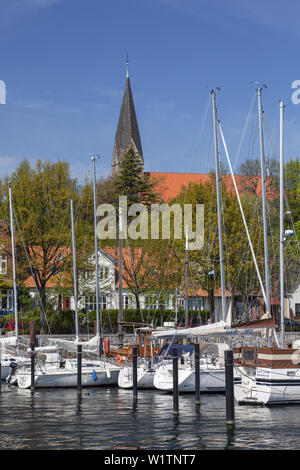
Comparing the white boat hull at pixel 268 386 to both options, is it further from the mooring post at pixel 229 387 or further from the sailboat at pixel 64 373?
the sailboat at pixel 64 373

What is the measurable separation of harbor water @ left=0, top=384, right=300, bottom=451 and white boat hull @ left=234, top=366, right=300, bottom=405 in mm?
495

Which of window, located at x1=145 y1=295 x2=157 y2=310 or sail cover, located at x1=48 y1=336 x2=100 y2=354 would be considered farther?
window, located at x1=145 y1=295 x2=157 y2=310

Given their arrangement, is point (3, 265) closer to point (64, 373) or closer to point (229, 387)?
point (64, 373)

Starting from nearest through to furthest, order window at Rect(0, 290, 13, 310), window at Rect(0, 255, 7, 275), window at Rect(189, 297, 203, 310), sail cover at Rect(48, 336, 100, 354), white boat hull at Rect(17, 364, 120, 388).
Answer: white boat hull at Rect(17, 364, 120, 388), sail cover at Rect(48, 336, 100, 354), window at Rect(0, 255, 7, 275), window at Rect(0, 290, 13, 310), window at Rect(189, 297, 203, 310)

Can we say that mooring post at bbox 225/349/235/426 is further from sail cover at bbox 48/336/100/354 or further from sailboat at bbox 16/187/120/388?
sail cover at bbox 48/336/100/354

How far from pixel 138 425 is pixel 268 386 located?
6.15 meters

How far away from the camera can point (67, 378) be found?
36188mm

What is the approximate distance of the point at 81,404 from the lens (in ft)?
97.1

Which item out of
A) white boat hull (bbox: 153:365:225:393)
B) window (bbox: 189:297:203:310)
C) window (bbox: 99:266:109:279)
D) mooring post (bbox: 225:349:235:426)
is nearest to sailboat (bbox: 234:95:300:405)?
A: white boat hull (bbox: 153:365:225:393)

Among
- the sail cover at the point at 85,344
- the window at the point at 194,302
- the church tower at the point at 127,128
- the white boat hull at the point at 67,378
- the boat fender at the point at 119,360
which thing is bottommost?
the white boat hull at the point at 67,378

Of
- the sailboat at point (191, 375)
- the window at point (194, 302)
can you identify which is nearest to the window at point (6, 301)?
the window at point (194, 302)

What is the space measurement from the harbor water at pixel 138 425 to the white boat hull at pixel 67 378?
3505 mm

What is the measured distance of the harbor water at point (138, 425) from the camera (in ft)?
64.9

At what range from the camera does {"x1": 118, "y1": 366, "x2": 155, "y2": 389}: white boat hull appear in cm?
3481
